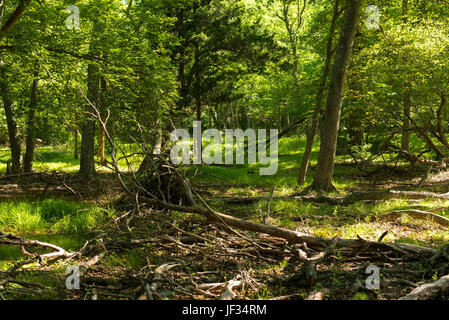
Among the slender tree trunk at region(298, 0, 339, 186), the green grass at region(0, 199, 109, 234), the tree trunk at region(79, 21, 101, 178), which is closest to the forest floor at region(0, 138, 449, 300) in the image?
the green grass at region(0, 199, 109, 234)

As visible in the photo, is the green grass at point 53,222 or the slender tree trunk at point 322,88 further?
the slender tree trunk at point 322,88

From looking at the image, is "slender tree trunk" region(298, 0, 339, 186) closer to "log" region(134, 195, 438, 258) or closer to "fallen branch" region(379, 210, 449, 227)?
"fallen branch" region(379, 210, 449, 227)

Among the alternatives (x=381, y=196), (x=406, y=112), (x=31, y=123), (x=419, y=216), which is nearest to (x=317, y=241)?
(x=419, y=216)

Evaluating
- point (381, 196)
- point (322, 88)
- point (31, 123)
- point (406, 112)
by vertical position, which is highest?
point (322, 88)

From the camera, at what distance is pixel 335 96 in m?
9.13

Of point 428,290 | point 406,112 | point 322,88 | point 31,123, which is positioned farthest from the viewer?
point 31,123

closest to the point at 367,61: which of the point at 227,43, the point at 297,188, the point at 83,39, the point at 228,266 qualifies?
the point at 297,188

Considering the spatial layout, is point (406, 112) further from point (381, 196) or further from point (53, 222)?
point (53, 222)

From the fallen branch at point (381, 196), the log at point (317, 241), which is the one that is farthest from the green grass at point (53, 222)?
the fallen branch at point (381, 196)

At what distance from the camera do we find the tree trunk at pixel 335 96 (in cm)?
881

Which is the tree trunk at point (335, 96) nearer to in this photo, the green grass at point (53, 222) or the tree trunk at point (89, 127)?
the green grass at point (53, 222)

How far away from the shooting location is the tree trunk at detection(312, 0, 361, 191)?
881 cm

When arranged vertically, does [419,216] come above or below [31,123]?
below
